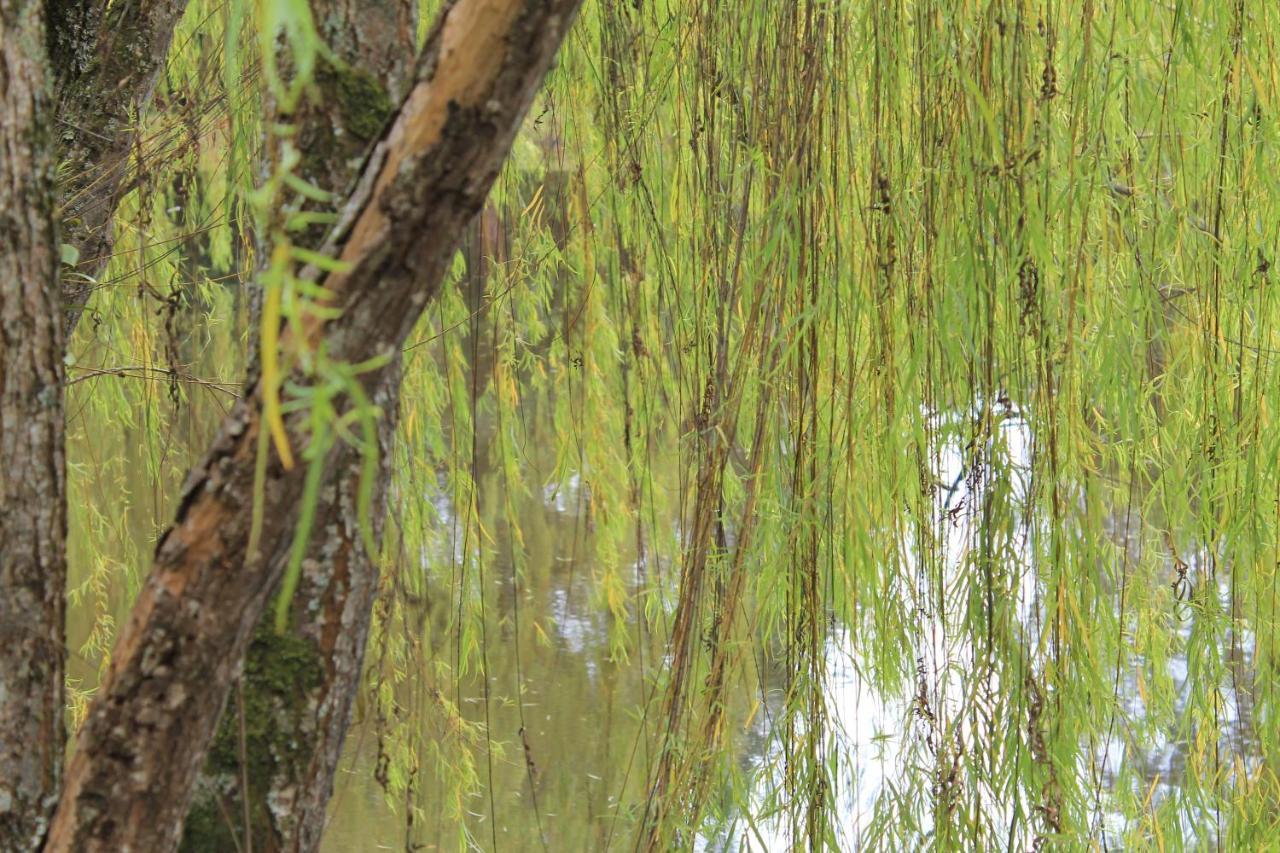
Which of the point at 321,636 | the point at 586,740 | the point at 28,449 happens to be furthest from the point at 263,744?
the point at 586,740

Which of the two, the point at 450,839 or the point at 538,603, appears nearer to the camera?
the point at 450,839

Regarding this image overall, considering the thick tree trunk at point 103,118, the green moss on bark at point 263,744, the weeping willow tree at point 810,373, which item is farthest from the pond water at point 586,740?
the green moss on bark at point 263,744

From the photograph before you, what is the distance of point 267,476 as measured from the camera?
66 centimetres

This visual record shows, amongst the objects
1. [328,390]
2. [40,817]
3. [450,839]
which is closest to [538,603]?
[450,839]

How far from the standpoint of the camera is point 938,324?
1.51 meters

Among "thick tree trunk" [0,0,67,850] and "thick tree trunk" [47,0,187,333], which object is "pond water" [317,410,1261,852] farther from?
"thick tree trunk" [0,0,67,850]

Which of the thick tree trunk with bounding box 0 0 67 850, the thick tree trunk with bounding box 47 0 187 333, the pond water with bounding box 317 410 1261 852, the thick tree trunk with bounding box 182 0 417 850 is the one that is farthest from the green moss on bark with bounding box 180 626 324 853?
the pond water with bounding box 317 410 1261 852

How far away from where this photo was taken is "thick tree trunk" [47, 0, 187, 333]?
54.1 inches

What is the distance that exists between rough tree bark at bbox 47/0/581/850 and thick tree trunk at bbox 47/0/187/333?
759mm

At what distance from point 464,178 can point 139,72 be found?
968 mm

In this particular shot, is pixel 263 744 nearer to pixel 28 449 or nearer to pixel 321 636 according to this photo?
pixel 321 636

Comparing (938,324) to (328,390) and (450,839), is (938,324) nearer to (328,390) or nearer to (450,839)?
(328,390)

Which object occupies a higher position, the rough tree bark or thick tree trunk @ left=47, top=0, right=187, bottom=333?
thick tree trunk @ left=47, top=0, right=187, bottom=333

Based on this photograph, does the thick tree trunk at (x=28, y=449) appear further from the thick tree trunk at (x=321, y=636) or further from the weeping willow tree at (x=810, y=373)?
the thick tree trunk at (x=321, y=636)
